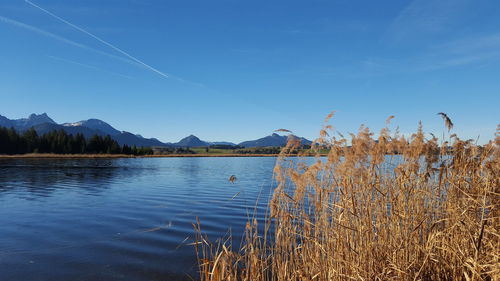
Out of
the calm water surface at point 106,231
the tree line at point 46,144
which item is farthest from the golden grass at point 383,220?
the tree line at point 46,144

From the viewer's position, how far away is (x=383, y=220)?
215 inches

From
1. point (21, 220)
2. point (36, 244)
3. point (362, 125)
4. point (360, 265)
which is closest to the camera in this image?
point (360, 265)

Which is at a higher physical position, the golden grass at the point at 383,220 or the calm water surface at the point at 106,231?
the golden grass at the point at 383,220

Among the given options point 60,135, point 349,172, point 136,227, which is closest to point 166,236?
point 136,227

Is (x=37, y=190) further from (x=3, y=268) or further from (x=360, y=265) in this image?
(x=360, y=265)

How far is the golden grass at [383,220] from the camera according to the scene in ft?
15.8

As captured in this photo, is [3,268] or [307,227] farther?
[3,268]

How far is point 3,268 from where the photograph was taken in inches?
295

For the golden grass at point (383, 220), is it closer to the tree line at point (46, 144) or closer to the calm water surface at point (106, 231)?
the calm water surface at point (106, 231)

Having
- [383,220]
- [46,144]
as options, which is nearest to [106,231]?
[383,220]

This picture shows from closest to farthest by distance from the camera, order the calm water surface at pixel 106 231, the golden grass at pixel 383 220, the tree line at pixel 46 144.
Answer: the golden grass at pixel 383 220, the calm water surface at pixel 106 231, the tree line at pixel 46 144

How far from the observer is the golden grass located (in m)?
4.80

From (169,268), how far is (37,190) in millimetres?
19507

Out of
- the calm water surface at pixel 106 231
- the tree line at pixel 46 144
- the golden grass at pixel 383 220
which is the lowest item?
the calm water surface at pixel 106 231
